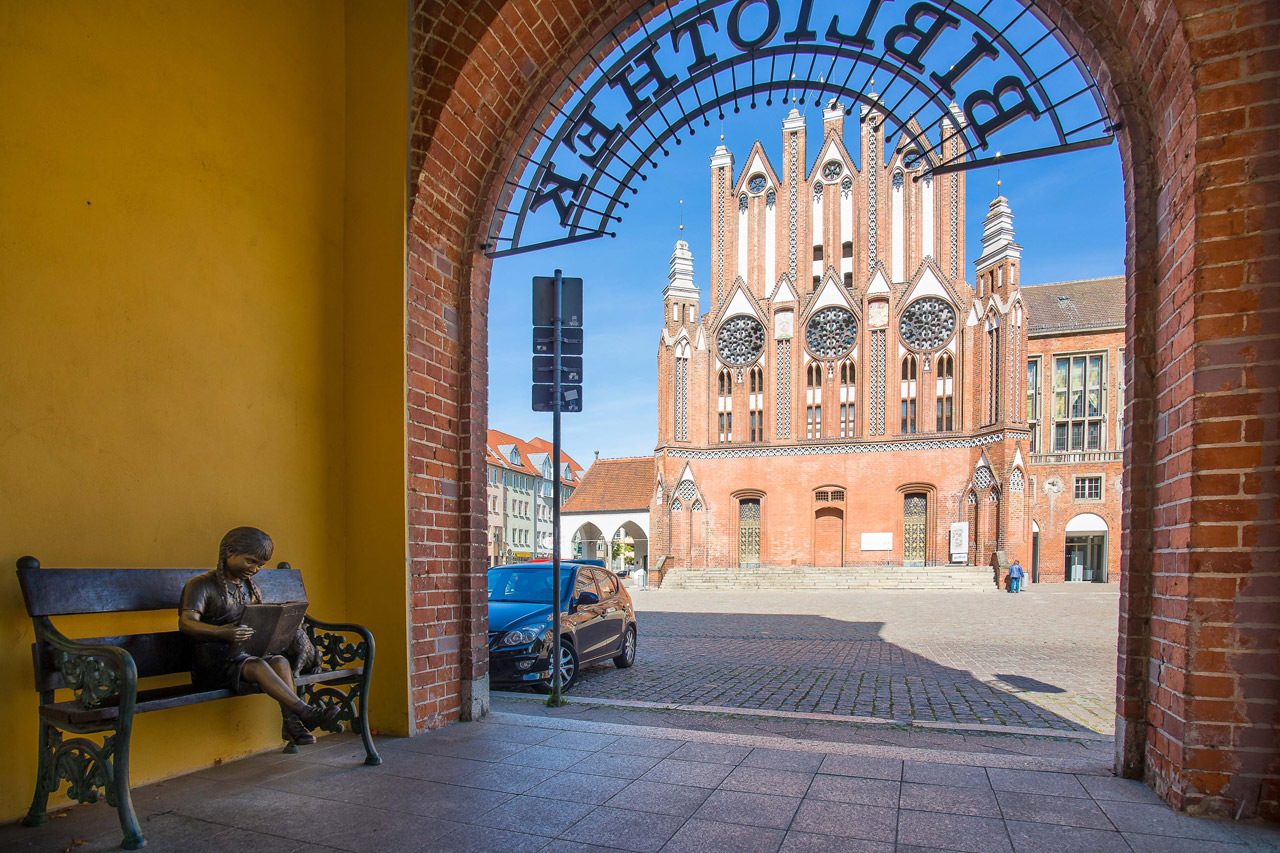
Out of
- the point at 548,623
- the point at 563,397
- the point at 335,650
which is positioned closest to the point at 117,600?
the point at 335,650

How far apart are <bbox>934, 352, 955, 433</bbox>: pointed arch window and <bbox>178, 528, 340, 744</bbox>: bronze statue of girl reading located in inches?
1332

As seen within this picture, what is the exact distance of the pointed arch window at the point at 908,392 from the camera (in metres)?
34.3

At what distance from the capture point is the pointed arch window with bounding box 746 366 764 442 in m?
36.2

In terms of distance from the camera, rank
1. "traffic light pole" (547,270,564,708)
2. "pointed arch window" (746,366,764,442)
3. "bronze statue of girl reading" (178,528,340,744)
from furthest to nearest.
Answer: "pointed arch window" (746,366,764,442)
"traffic light pole" (547,270,564,708)
"bronze statue of girl reading" (178,528,340,744)

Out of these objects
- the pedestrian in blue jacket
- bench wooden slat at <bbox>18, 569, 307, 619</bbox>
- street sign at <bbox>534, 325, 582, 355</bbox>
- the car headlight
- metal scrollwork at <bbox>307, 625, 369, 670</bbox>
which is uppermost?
street sign at <bbox>534, 325, 582, 355</bbox>

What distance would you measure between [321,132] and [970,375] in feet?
108

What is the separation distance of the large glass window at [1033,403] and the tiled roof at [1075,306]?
72.3 inches

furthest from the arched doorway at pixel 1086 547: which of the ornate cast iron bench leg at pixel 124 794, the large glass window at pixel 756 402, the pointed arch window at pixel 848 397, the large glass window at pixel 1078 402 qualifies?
the ornate cast iron bench leg at pixel 124 794

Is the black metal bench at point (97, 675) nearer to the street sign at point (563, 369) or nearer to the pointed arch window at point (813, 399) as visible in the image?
the street sign at point (563, 369)

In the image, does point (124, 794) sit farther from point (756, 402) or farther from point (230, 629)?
point (756, 402)

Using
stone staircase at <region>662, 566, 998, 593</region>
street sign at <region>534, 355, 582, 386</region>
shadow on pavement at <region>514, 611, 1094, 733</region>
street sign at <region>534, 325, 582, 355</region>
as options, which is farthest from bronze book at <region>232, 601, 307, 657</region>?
stone staircase at <region>662, 566, 998, 593</region>

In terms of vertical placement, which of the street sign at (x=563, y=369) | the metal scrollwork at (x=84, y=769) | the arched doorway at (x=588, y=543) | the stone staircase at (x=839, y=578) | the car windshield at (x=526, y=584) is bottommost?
the arched doorway at (x=588, y=543)

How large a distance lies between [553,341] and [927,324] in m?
30.8

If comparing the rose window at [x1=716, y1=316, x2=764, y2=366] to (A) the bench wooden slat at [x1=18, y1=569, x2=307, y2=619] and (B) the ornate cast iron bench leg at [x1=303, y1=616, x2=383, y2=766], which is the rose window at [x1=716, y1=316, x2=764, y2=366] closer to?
(B) the ornate cast iron bench leg at [x1=303, y1=616, x2=383, y2=766]
